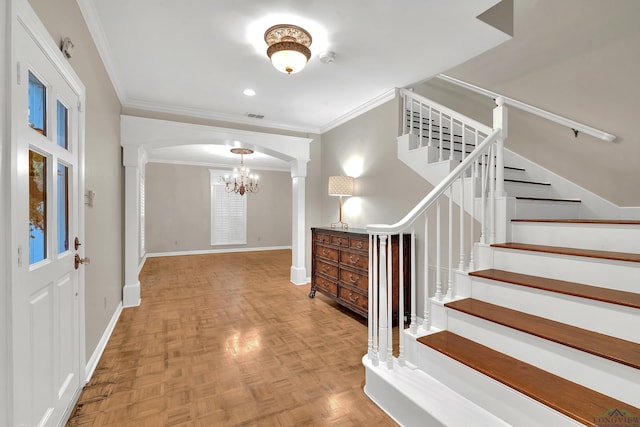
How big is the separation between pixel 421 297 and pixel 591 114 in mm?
2422

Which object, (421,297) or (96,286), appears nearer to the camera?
(96,286)

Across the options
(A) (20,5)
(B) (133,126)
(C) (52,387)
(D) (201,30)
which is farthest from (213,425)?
(B) (133,126)

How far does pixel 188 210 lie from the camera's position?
793 centimetres

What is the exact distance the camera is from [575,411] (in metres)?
1.15

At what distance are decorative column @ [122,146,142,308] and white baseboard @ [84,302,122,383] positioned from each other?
1.24ft

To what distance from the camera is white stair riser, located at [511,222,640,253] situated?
71.3 inches

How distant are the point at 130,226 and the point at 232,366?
248 cm

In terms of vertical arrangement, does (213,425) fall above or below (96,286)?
below

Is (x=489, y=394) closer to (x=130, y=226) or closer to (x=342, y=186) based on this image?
(x=342, y=186)

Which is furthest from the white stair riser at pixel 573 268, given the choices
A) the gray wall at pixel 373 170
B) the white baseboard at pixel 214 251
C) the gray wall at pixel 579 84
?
the white baseboard at pixel 214 251

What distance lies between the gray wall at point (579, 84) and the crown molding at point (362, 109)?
4.38 ft

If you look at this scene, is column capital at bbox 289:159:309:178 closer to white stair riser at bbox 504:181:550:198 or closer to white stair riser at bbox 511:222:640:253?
white stair riser at bbox 504:181:550:198

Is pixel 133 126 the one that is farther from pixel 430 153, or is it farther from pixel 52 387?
pixel 430 153
